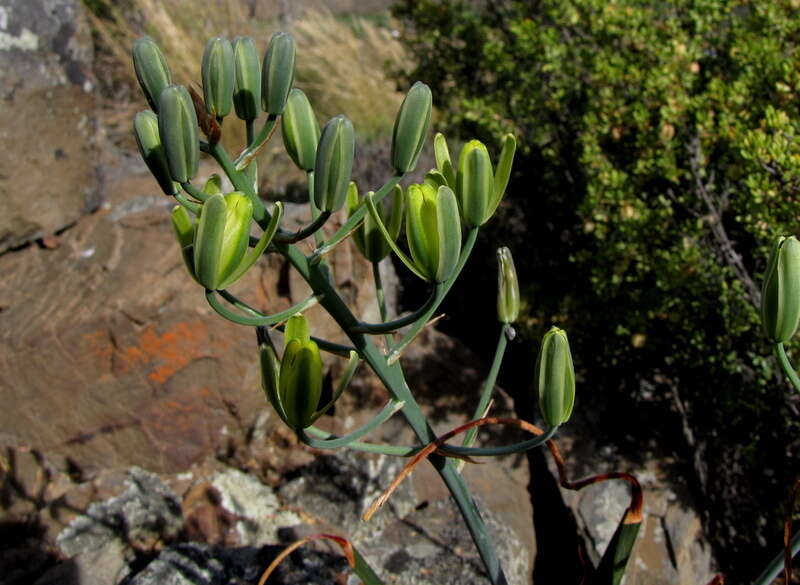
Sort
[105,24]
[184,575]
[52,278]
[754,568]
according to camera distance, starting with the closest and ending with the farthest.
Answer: [184,575], [754,568], [52,278], [105,24]

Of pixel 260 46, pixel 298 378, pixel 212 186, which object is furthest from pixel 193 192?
pixel 260 46

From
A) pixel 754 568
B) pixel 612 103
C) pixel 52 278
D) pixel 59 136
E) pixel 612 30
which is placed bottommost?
pixel 754 568

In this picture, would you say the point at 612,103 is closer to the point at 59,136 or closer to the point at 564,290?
the point at 564,290

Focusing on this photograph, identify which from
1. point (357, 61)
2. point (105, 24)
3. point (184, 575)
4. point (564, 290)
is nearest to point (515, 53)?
point (564, 290)

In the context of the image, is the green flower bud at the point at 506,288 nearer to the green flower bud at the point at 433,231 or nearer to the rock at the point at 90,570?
the green flower bud at the point at 433,231

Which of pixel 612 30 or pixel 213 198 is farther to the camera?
pixel 612 30

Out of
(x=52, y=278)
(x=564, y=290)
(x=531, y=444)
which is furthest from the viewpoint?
(x=52, y=278)

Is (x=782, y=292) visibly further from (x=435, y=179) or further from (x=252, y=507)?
(x=252, y=507)

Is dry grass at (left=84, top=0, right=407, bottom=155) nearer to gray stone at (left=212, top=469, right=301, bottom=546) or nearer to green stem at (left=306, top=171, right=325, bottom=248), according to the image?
gray stone at (left=212, top=469, right=301, bottom=546)
